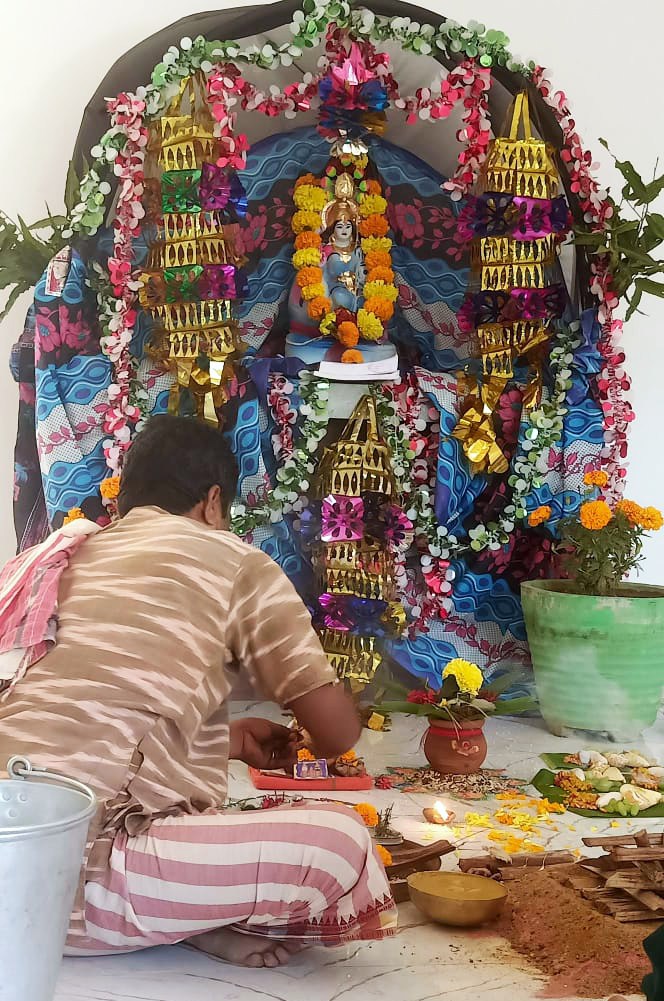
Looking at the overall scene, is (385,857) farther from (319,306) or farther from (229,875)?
(319,306)

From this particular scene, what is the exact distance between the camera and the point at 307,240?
4504 mm

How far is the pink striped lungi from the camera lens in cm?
204

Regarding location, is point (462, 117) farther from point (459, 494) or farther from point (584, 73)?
point (459, 494)

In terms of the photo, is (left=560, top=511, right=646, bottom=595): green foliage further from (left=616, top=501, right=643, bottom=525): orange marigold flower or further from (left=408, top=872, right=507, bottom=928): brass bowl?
(left=408, top=872, right=507, bottom=928): brass bowl

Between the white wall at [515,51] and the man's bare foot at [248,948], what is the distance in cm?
292

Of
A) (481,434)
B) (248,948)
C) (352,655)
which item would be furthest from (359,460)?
(248,948)

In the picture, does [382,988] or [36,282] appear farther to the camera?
[36,282]

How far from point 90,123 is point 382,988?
10.5 ft

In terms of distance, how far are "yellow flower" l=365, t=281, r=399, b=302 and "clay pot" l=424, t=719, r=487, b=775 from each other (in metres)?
1.82

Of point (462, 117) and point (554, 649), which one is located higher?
point (462, 117)

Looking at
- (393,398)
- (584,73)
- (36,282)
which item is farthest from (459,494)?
(584,73)

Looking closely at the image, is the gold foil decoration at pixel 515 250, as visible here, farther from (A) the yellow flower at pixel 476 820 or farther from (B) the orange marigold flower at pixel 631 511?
(A) the yellow flower at pixel 476 820

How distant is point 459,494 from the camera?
443 cm

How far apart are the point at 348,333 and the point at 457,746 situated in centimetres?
172
